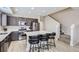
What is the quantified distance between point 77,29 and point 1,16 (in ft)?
12.1

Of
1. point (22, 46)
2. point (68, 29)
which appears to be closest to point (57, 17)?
point (68, 29)

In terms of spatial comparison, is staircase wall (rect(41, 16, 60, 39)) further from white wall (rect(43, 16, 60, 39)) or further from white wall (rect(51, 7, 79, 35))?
white wall (rect(51, 7, 79, 35))

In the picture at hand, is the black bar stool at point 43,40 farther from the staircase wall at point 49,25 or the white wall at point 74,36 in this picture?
the white wall at point 74,36

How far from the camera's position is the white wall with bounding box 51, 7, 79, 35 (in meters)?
4.35

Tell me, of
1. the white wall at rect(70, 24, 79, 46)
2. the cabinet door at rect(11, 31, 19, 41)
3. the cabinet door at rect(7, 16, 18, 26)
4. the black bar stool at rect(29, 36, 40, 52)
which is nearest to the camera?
the black bar stool at rect(29, 36, 40, 52)

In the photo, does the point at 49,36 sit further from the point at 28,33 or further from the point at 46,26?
the point at 28,33

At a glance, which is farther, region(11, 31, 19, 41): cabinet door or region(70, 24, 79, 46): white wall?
region(70, 24, 79, 46): white wall

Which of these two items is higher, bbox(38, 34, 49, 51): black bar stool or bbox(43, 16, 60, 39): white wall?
bbox(43, 16, 60, 39): white wall

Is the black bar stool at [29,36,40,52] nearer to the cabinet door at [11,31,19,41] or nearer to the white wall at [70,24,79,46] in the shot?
the cabinet door at [11,31,19,41]

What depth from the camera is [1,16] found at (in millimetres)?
4758

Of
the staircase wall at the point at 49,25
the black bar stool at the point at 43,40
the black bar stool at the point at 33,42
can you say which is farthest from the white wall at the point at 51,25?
the black bar stool at the point at 33,42

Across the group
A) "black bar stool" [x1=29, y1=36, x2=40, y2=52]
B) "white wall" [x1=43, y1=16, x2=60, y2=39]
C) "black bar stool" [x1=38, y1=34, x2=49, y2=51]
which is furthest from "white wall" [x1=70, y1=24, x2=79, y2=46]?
"black bar stool" [x1=29, y1=36, x2=40, y2=52]

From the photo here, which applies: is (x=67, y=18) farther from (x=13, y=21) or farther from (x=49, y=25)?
(x=13, y=21)

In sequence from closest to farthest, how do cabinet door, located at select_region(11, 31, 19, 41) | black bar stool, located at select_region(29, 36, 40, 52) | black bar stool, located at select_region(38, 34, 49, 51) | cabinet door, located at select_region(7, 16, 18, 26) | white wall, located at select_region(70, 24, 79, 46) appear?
1. black bar stool, located at select_region(29, 36, 40, 52)
2. black bar stool, located at select_region(38, 34, 49, 51)
3. cabinet door, located at select_region(11, 31, 19, 41)
4. cabinet door, located at select_region(7, 16, 18, 26)
5. white wall, located at select_region(70, 24, 79, 46)
